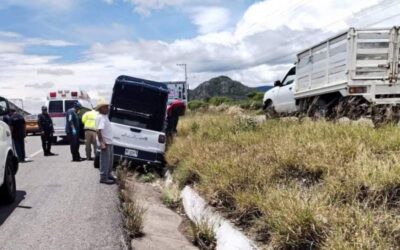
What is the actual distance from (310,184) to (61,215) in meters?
3.86

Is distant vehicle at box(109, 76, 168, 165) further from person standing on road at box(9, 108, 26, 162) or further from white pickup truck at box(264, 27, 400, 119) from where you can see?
white pickup truck at box(264, 27, 400, 119)

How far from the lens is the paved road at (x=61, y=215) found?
5950 millimetres

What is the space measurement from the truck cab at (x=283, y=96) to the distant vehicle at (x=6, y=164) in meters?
9.28

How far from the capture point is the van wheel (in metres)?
7.88

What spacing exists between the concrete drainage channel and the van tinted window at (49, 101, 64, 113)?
16137mm

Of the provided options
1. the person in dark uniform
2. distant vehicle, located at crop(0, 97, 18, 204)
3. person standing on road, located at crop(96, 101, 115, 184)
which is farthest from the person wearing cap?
distant vehicle, located at crop(0, 97, 18, 204)

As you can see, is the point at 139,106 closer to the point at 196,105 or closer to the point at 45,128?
the point at 45,128

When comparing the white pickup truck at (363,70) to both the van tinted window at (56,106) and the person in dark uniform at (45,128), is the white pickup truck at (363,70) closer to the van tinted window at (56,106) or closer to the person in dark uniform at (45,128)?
the person in dark uniform at (45,128)

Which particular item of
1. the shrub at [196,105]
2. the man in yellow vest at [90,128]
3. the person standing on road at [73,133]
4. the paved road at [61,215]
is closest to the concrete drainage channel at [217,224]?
the paved road at [61,215]

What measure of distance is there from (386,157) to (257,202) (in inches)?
62.6

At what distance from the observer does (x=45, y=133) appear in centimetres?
1677

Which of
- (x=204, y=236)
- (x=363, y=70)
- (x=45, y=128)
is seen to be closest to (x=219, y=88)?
(x=45, y=128)

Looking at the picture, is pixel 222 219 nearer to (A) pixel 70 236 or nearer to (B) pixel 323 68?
(A) pixel 70 236

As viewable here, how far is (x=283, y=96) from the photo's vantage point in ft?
54.8
